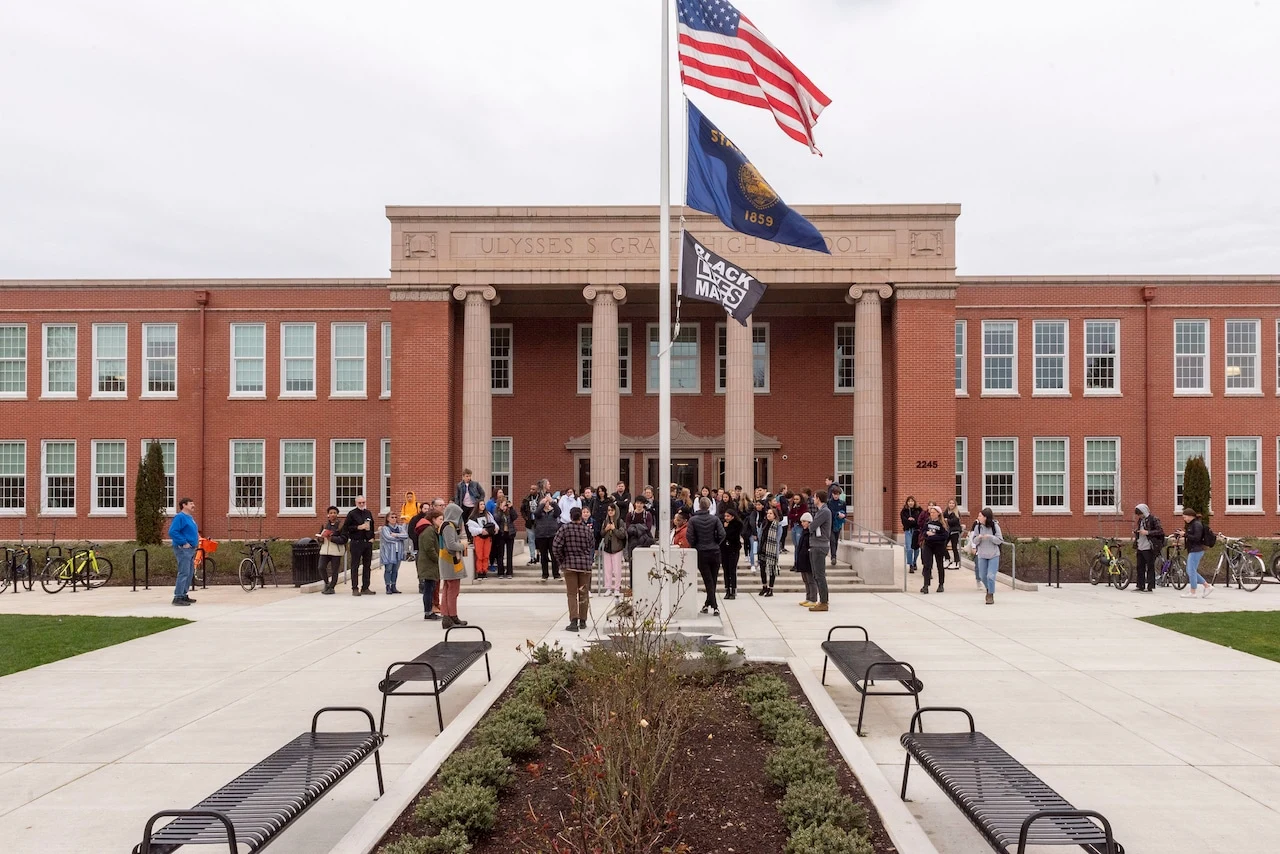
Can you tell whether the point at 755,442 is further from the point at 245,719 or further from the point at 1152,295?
the point at 245,719

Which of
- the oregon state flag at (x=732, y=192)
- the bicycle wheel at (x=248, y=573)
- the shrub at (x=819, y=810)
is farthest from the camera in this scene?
the bicycle wheel at (x=248, y=573)

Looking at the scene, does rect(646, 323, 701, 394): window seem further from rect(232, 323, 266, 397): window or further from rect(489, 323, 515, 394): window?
rect(232, 323, 266, 397): window

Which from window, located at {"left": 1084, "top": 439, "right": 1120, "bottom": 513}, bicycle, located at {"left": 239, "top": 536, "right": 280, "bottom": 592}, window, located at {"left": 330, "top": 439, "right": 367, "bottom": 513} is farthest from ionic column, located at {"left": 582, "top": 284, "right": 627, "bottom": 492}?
window, located at {"left": 1084, "top": 439, "right": 1120, "bottom": 513}

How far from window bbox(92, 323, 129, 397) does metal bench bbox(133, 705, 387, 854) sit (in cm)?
3337

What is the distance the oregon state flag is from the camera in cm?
1284

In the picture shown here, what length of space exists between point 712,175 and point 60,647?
10.9 m

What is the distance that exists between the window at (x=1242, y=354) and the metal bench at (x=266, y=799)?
35759 millimetres

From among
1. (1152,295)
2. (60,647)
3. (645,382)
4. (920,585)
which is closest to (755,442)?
(645,382)

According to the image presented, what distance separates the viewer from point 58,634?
46.4 feet

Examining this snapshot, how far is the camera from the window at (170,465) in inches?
1363

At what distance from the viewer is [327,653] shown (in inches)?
496

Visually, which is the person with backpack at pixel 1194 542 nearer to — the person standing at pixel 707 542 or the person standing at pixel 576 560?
the person standing at pixel 707 542

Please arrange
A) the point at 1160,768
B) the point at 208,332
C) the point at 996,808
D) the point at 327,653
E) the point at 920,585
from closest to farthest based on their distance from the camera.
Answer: the point at 996,808 → the point at 1160,768 → the point at 327,653 → the point at 920,585 → the point at 208,332

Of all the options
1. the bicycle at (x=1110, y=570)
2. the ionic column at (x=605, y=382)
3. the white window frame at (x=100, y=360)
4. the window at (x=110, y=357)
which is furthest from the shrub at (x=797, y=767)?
the window at (x=110, y=357)
